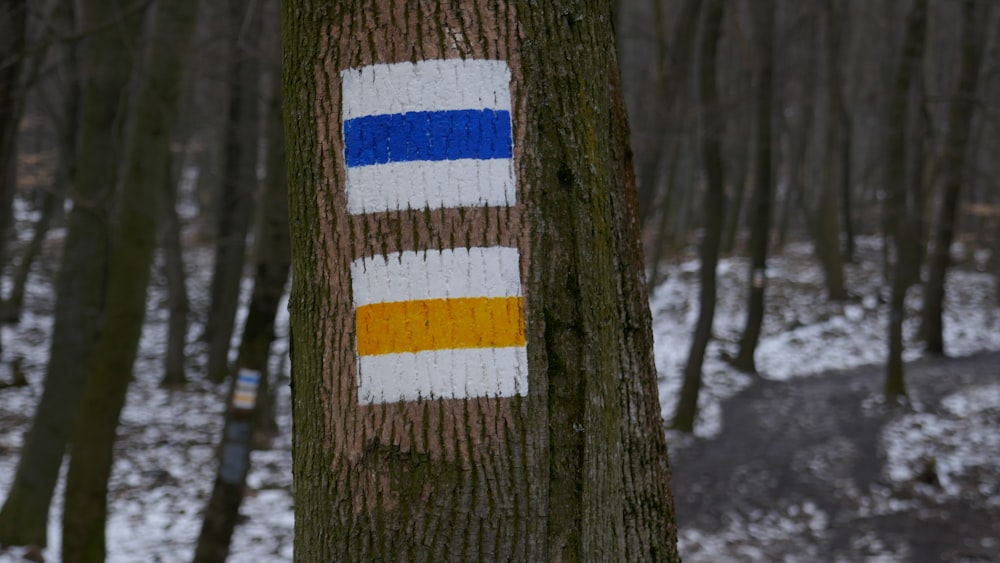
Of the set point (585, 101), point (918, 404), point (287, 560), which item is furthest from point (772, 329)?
point (585, 101)

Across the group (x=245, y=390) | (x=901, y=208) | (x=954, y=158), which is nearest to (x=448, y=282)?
(x=245, y=390)

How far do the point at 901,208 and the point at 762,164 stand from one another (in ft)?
A: 7.55

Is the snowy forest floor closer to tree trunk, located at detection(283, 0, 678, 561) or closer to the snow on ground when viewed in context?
the snow on ground

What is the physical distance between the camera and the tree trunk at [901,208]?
1375 centimetres

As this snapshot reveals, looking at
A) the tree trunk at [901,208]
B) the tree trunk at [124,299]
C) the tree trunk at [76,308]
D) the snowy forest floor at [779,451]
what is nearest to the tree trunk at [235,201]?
the snowy forest floor at [779,451]

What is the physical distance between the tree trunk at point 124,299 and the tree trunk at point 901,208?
11.0 m

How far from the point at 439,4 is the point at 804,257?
2721 cm

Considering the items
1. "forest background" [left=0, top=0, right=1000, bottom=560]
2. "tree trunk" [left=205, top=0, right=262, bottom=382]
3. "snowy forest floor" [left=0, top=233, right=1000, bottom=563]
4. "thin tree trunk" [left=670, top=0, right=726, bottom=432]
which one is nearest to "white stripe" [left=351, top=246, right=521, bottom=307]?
"forest background" [left=0, top=0, right=1000, bottom=560]

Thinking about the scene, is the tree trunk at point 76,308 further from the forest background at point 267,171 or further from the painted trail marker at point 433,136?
the painted trail marker at point 433,136

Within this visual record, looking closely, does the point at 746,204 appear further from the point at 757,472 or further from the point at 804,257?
the point at 757,472

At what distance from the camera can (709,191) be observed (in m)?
14.1

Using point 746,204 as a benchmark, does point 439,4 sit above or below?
below

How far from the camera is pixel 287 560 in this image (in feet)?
25.3

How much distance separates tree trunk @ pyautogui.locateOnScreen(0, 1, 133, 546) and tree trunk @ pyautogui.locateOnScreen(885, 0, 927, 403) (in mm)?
11022
